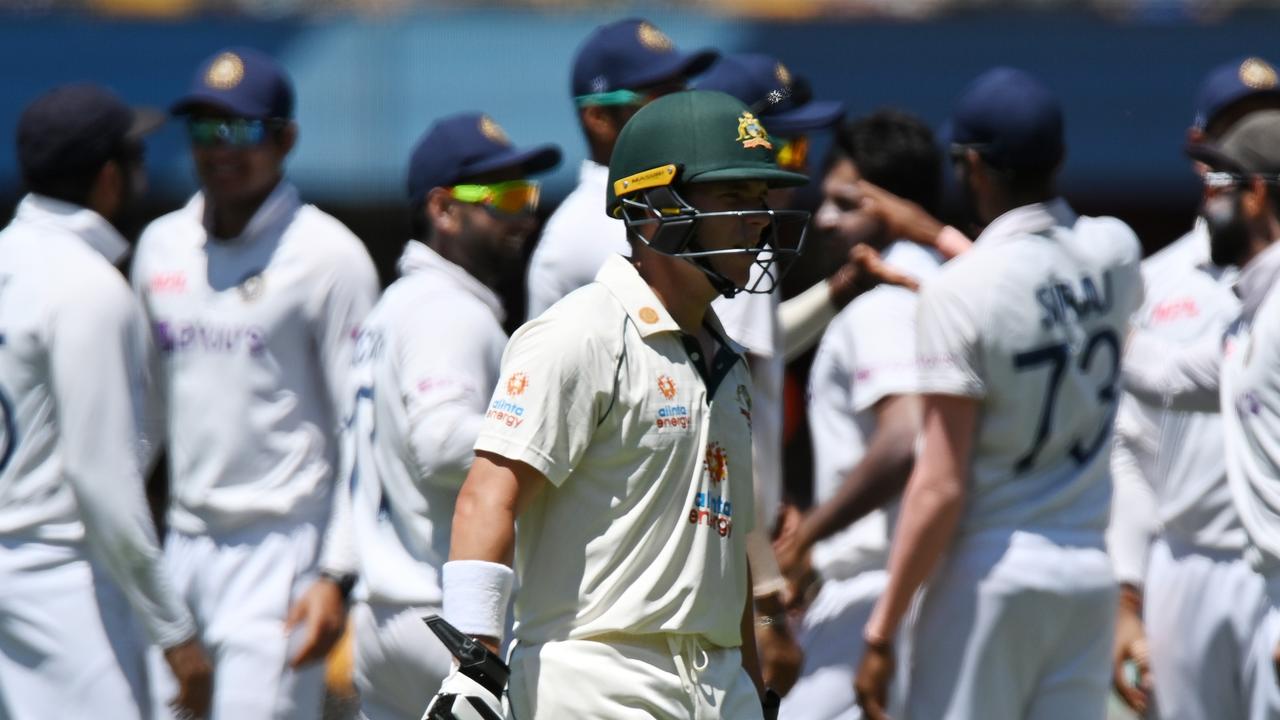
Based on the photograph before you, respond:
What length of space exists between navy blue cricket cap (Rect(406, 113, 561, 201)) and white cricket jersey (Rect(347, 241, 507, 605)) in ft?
0.88

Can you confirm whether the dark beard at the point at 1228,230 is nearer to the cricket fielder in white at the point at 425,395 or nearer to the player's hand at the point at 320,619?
the cricket fielder in white at the point at 425,395

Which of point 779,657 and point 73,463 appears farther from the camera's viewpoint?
point 779,657

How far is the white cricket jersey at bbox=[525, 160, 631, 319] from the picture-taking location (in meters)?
5.56

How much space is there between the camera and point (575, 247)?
5578mm

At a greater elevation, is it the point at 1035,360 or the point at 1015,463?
the point at 1035,360

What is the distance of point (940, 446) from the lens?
526cm

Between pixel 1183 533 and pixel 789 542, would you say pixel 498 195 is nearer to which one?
pixel 789 542

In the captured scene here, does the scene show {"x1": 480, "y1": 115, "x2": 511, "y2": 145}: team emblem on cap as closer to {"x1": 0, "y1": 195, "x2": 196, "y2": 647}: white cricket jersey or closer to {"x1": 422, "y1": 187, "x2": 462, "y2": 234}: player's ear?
{"x1": 422, "y1": 187, "x2": 462, "y2": 234}: player's ear

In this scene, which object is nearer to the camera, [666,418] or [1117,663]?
[666,418]

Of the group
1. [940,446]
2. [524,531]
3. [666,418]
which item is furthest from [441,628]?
[940,446]

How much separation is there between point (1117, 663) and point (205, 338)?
3.29m

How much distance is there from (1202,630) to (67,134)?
12.8 feet

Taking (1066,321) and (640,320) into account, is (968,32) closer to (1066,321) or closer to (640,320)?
(1066,321)

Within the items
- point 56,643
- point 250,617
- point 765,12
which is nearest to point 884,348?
point 250,617
